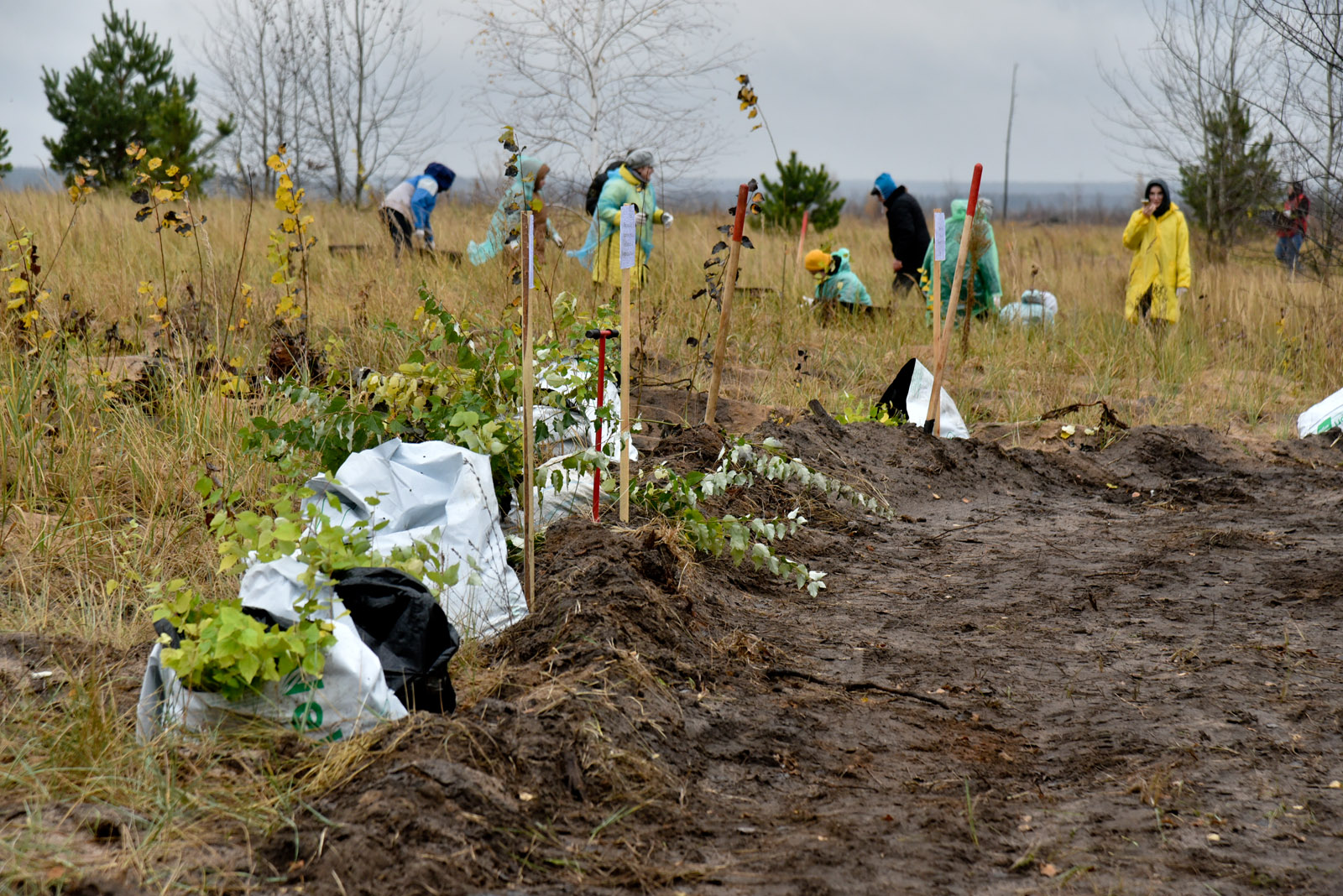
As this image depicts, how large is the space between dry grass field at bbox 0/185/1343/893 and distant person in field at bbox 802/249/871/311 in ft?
1.02

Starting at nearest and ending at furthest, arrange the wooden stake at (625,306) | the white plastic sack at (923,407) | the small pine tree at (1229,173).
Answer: the wooden stake at (625,306) < the white plastic sack at (923,407) < the small pine tree at (1229,173)

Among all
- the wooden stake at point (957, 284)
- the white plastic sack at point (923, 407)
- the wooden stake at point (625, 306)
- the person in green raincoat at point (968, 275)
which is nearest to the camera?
the wooden stake at point (625, 306)

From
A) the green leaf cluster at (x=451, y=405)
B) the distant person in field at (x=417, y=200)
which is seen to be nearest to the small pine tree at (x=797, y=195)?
the distant person in field at (x=417, y=200)

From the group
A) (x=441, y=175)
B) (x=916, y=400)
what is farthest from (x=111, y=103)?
(x=916, y=400)

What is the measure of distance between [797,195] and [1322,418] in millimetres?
10407

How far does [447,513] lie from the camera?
2.95m

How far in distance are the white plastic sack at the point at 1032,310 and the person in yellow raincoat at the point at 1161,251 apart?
0.68 m

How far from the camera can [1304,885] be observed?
1884 mm

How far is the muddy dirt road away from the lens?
6.24ft

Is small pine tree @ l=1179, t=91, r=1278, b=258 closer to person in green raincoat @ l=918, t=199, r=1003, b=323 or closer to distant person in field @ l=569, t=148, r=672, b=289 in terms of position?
person in green raincoat @ l=918, t=199, r=1003, b=323

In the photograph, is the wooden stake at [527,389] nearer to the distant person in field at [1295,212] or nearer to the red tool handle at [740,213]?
the red tool handle at [740,213]

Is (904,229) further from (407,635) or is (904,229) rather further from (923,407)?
(407,635)

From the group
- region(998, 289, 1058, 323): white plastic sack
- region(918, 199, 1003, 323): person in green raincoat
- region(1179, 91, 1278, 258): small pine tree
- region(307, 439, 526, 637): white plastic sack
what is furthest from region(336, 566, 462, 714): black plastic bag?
region(1179, 91, 1278, 258): small pine tree

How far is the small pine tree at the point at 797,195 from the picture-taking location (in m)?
15.6
